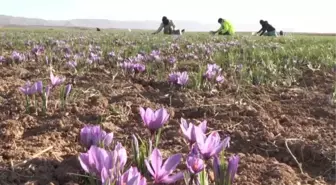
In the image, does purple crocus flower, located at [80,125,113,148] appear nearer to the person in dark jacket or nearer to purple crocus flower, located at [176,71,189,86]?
purple crocus flower, located at [176,71,189,86]

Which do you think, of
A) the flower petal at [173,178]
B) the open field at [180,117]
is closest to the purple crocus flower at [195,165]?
A: the flower petal at [173,178]

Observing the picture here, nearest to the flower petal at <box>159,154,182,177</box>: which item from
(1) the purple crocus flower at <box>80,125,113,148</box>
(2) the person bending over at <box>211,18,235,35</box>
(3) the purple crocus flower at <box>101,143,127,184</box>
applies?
(3) the purple crocus flower at <box>101,143,127,184</box>

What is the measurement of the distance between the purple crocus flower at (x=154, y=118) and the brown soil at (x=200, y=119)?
32cm

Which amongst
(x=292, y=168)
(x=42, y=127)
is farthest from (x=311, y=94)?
(x=42, y=127)

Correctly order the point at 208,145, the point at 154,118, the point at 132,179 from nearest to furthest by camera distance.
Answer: the point at 132,179 < the point at 208,145 < the point at 154,118

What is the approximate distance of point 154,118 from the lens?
1.77 m

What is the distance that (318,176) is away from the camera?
2.00m

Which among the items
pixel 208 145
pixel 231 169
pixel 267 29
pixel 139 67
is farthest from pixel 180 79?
pixel 267 29

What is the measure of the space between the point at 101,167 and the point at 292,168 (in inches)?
41.6

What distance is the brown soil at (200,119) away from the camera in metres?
1.85

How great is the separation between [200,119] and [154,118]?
97cm

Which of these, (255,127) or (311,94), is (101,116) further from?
(311,94)

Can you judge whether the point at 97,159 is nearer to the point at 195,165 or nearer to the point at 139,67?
the point at 195,165

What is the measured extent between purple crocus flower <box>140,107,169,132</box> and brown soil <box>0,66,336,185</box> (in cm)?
32
